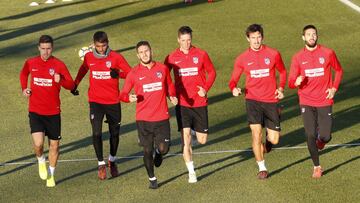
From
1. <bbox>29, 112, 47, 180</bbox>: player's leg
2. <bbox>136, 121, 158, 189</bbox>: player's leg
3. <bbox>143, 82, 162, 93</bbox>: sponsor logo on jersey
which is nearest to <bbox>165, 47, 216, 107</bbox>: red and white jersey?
<bbox>143, 82, 162, 93</bbox>: sponsor logo on jersey

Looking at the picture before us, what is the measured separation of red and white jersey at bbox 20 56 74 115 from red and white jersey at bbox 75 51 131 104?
15.6 inches

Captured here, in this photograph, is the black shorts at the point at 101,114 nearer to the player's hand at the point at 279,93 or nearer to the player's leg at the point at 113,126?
the player's leg at the point at 113,126

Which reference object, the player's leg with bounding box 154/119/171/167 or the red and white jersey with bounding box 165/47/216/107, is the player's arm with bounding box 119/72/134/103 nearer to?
the player's leg with bounding box 154/119/171/167

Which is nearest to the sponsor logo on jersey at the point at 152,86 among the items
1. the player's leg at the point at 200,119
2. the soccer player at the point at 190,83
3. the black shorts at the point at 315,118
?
the soccer player at the point at 190,83

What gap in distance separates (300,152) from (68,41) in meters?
16.5

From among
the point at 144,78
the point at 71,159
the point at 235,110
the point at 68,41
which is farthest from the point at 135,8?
the point at 144,78

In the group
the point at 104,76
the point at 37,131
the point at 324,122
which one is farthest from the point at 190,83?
the point at 37,131

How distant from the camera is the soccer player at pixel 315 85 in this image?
1561cm

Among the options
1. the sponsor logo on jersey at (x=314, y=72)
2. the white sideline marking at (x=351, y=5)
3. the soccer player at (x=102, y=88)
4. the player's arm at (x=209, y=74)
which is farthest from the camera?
the white sideline marking at (x=351, y=5)

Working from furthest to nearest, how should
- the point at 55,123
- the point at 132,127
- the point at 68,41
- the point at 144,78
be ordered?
the point at 68,41 → the point at 132,127 → the point at 55,123 → the point at 144,78

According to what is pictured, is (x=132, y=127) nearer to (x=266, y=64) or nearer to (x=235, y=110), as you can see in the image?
(x=235, y=110)

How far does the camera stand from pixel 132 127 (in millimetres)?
20609

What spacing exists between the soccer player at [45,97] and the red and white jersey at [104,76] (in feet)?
1.44

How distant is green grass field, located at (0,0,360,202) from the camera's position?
50.8 feet
